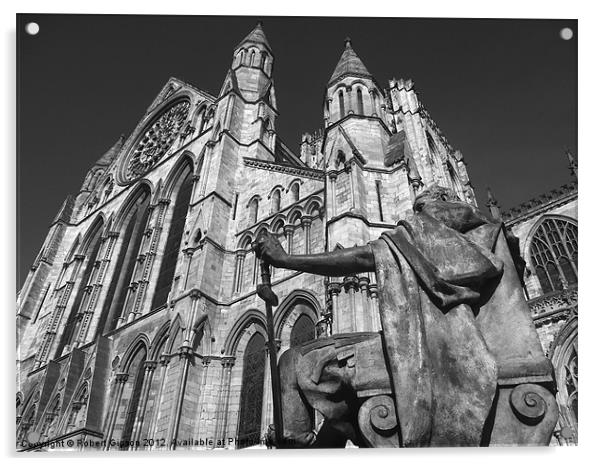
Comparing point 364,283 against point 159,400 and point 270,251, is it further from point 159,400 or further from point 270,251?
point 270,251

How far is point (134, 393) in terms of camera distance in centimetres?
1236

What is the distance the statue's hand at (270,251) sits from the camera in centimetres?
306

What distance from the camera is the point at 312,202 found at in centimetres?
1255

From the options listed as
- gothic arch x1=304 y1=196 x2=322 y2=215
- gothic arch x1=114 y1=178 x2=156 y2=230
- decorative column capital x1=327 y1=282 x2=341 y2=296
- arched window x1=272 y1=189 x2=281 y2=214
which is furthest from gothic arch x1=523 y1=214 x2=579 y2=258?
gothic arch x1=114 y1=178 x2=156 y2=230

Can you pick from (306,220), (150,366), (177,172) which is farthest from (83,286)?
(306,220)

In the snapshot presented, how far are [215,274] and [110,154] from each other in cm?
1579

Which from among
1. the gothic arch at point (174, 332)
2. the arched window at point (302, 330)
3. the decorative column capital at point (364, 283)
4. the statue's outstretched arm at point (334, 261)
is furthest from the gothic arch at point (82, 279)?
the statue's outstretched arm at point (334, 261)

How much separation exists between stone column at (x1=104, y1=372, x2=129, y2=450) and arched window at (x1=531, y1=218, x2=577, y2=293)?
1604 centimetres

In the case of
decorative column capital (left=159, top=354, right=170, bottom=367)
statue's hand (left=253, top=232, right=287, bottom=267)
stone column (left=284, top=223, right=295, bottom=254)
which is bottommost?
statue's hand (left=253, top=232, right=287, bottom=267)

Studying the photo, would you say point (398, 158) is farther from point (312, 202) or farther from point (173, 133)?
point (173, 133)

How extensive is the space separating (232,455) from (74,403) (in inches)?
410

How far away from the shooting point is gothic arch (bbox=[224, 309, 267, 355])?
1123 centimetres

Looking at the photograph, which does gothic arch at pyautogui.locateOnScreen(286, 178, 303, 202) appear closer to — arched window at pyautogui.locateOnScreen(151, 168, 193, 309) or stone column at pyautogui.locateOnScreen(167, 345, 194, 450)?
arched window at pyautogui.locateOnScreen(151, 168, 193, 309)

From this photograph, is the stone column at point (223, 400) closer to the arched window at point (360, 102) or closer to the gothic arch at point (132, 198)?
the arched window at point (360, 102)
